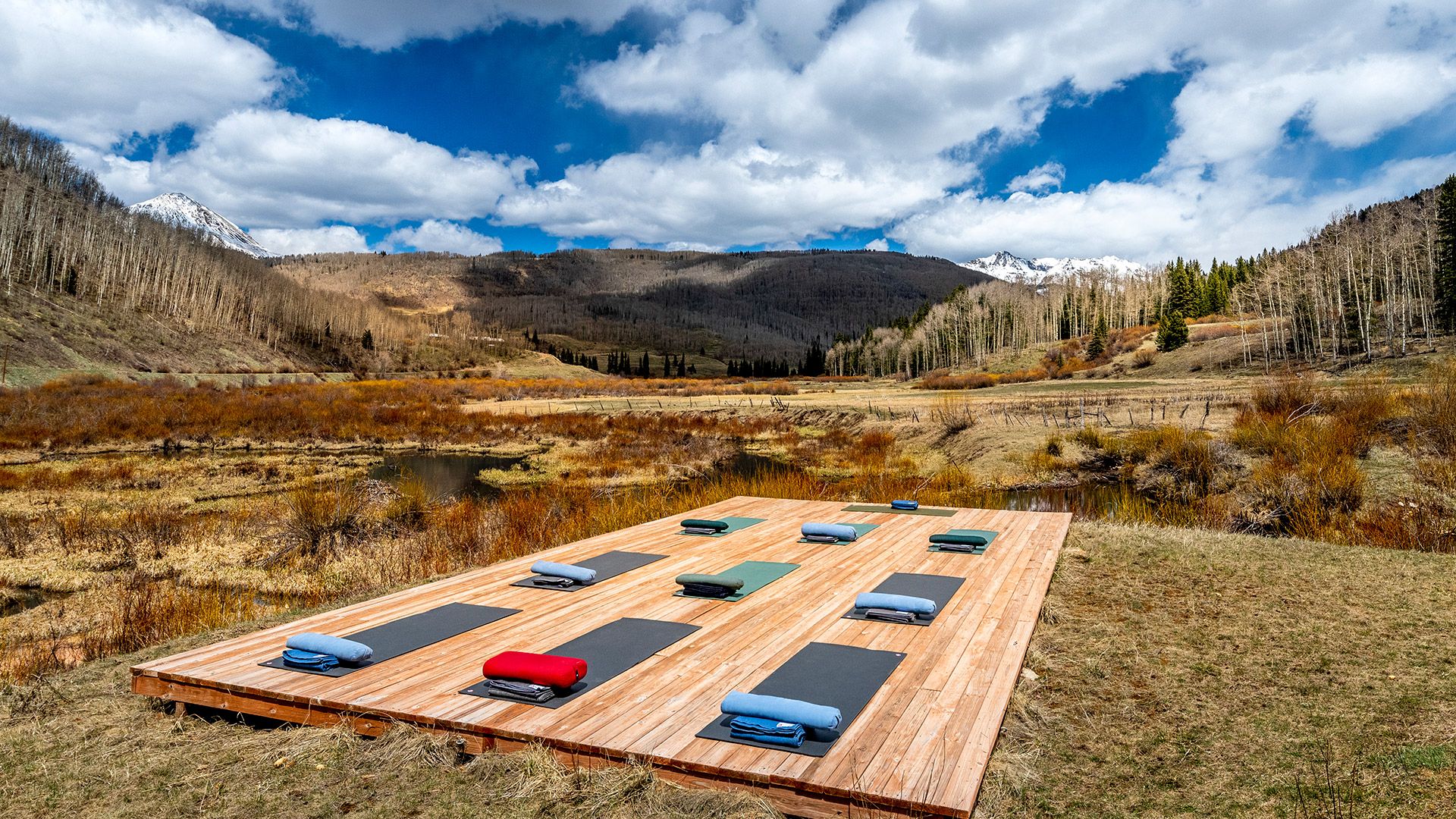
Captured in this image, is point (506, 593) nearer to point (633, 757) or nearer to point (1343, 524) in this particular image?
point (633, 757)

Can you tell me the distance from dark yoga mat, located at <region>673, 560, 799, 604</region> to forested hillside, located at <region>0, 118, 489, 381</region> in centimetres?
5641

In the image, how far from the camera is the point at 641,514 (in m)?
12.9

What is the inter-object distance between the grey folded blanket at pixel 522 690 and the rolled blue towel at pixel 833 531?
5439 mm

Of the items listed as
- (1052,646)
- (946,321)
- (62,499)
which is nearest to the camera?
(1052,646)

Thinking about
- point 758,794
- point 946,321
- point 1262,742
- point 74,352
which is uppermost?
point 946,321

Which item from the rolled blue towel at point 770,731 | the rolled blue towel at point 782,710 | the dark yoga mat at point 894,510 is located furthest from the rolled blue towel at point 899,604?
the dark yoga mat at point 894,510

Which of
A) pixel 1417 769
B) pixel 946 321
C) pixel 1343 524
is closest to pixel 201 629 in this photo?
Result: pixel 1417 769

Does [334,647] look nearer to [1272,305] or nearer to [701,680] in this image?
[701,680]

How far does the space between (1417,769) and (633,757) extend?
416cm

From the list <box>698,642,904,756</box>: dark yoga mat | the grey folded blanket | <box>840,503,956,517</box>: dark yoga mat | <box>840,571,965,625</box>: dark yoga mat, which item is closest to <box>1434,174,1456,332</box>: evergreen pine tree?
<box>840,503,956,517</box>: dark yoga mat

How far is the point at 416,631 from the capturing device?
5707mm

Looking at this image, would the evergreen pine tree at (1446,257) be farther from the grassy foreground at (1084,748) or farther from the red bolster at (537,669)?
the red bolster at (537,669)

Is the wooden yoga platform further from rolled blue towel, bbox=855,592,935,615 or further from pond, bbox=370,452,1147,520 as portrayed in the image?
pond, bbox=370,452,1147,520

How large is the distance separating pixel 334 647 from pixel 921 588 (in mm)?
4849
